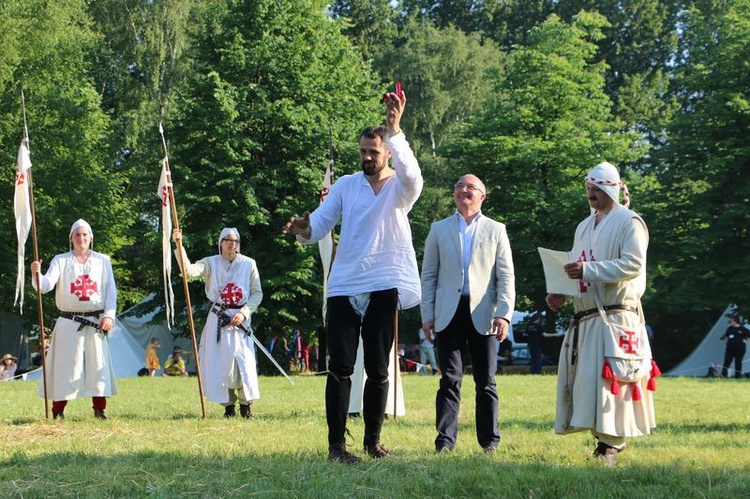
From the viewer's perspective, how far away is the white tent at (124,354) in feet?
103

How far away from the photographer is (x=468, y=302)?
7.55 meters

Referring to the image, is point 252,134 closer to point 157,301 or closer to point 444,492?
point 157,301

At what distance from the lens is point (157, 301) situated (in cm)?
3244

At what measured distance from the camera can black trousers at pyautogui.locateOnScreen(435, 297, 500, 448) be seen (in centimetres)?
748

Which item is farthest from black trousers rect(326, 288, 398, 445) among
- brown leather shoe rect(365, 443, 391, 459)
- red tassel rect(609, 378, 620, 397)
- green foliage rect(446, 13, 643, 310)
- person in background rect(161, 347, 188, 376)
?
green foliage rect(446, 13, 643, 310)

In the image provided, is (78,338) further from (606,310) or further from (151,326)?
(151,326)

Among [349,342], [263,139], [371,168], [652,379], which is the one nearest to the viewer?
[349,342]

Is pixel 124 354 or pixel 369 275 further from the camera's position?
pixel 124 354

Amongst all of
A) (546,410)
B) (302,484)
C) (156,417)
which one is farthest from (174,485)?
(546,410)

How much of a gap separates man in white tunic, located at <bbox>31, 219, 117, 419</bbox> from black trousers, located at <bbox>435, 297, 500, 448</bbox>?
4819 mm

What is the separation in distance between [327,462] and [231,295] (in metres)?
5.07

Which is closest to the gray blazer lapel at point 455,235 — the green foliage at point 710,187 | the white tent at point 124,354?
the white tent at point 124,354

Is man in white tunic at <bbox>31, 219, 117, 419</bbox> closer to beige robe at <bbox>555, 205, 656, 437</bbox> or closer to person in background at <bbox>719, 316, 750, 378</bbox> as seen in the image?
beige robe at <bbox>555, 205, 656, 437</bbox>

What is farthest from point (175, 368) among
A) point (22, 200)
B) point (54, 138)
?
point (22, 200)
